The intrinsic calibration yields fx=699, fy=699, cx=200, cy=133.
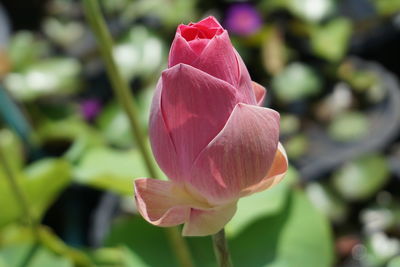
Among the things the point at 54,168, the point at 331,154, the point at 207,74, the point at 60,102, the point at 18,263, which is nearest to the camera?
the point at 207,74

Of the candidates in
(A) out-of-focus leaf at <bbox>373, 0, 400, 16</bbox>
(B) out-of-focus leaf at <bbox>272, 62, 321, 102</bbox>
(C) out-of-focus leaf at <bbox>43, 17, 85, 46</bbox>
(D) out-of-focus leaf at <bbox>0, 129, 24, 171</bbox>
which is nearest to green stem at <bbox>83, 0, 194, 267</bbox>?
(D) out-of-focus leaf at <bbox>0, 129, 24, 171</bbox>

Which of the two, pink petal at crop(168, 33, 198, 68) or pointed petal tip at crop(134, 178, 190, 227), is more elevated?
pink petal at crop(168, 33, 198, 68)

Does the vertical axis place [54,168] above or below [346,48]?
above

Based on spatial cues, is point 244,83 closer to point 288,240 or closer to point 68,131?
point 288,240

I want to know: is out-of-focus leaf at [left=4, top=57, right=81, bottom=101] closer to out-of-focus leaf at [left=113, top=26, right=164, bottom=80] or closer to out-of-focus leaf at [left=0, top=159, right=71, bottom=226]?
out-of-focus leaf at [left=113, top=26, right=164, bottom=80]

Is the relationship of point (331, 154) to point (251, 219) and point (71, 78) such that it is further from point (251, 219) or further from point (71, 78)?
point (251, 219)

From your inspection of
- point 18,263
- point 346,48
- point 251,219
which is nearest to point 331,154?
point 346,48

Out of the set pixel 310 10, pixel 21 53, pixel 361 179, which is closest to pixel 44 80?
pixel 21 53
